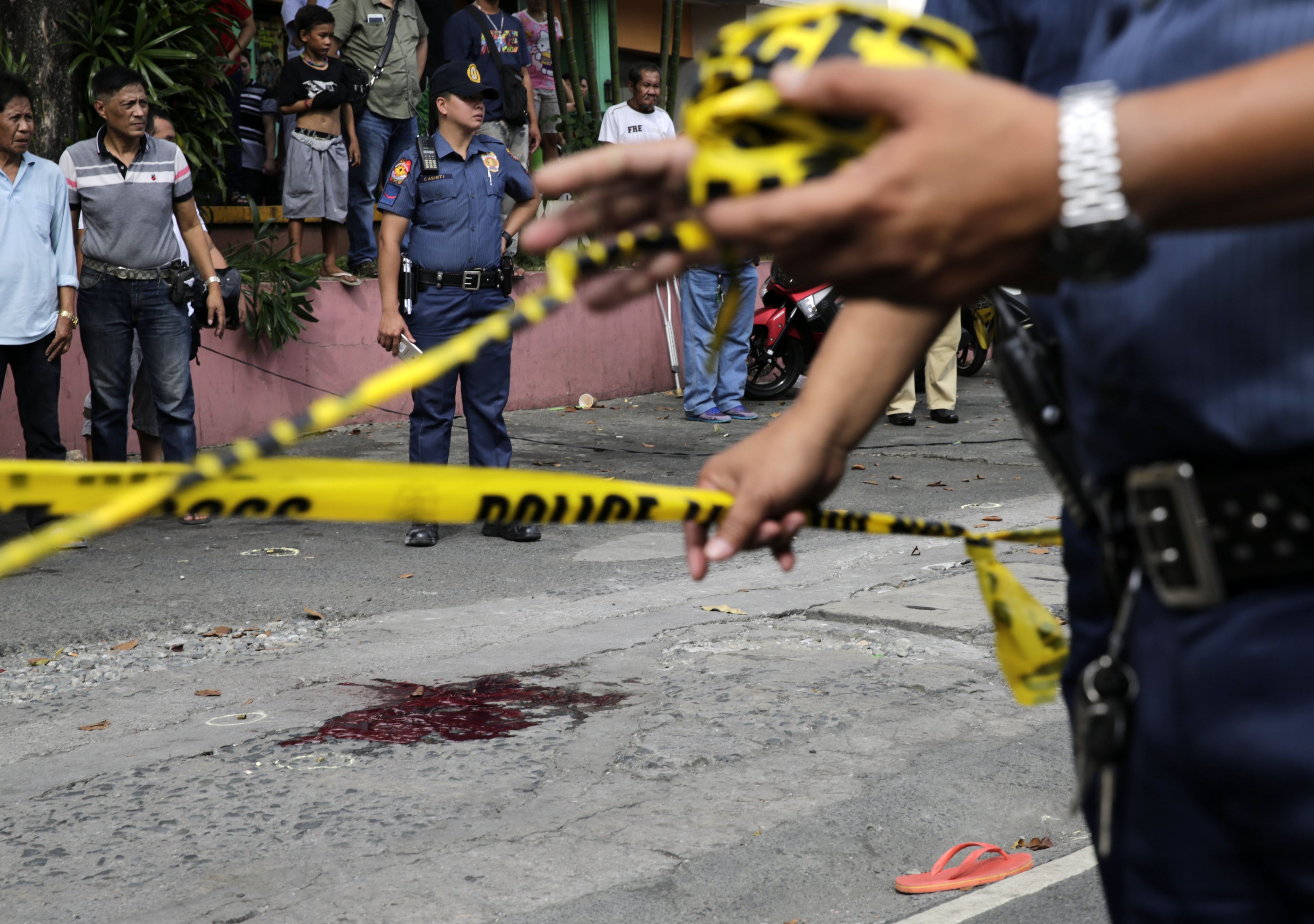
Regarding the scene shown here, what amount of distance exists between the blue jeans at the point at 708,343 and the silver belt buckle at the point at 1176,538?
9.68 meters

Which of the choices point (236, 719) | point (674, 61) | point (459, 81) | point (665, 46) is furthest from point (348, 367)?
point (674, 61)

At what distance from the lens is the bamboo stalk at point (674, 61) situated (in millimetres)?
15703

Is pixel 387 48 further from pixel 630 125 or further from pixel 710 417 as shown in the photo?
pixel 710 417

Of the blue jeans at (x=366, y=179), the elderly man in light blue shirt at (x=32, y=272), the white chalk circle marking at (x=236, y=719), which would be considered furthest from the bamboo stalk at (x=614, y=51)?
the white chalk circle marking at (x=236, y=719)

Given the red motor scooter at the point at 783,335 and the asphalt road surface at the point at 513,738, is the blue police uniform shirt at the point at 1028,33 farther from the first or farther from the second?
the red motor scooter at the point at 783,335

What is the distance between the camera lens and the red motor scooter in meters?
12.5

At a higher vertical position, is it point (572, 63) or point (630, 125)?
point (572, 63)

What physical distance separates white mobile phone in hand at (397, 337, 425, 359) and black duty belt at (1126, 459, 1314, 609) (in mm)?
5278

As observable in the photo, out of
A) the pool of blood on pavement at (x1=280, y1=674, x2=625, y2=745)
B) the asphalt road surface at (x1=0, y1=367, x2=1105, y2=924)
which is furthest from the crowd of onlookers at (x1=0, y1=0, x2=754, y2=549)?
the pool of blood on pavement at (x1=280, y1=674, x2=625, y2=745)

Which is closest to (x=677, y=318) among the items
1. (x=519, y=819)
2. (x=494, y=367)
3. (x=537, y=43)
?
(x=537, y=43)

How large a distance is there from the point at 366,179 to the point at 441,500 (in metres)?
10.9

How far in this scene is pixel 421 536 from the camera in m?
7.07

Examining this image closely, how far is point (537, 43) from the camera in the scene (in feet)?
45.2

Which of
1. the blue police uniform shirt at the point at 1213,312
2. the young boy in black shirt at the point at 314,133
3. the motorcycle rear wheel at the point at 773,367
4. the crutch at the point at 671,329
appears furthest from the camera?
the crutch at the point at 671,329
